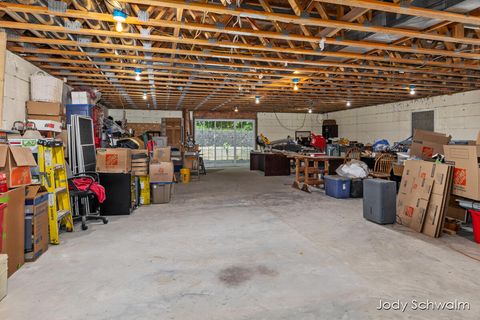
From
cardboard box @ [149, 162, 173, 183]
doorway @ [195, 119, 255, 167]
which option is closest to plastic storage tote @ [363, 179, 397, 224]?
cardboard box @ [149, 162, 173, 183]

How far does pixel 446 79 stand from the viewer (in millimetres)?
6992

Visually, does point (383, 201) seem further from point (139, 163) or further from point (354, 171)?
point (139, 163)

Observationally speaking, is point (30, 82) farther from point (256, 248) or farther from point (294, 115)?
point (294, 115)

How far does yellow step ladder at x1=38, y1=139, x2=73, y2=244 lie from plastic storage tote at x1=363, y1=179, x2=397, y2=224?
4.38 metres

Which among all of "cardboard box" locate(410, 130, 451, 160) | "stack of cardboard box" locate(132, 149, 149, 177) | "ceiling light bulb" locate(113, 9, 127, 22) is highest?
"ceiling light bulb" locate(113, 9, 127, 22)

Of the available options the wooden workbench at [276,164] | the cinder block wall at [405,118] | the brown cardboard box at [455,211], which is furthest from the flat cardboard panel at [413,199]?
the cinder block wall at [405,118]

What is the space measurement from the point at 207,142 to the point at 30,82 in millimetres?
9550

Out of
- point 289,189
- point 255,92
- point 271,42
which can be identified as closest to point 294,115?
point 255,92

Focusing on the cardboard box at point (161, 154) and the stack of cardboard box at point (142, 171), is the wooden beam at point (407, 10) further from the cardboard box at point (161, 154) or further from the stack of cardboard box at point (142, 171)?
the cardboard box at point (161, 154)

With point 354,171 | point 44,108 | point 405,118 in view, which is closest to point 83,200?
point 44,108

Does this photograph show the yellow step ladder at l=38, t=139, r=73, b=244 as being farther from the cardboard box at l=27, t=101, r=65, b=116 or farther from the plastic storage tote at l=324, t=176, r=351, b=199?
the plastic storage tote at l=324, t=176, r=351, b=199

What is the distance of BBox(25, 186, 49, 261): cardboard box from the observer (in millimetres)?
3051

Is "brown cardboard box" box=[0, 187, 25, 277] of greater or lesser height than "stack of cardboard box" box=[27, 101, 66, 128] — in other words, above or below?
below

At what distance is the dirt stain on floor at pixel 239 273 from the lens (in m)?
2.61
